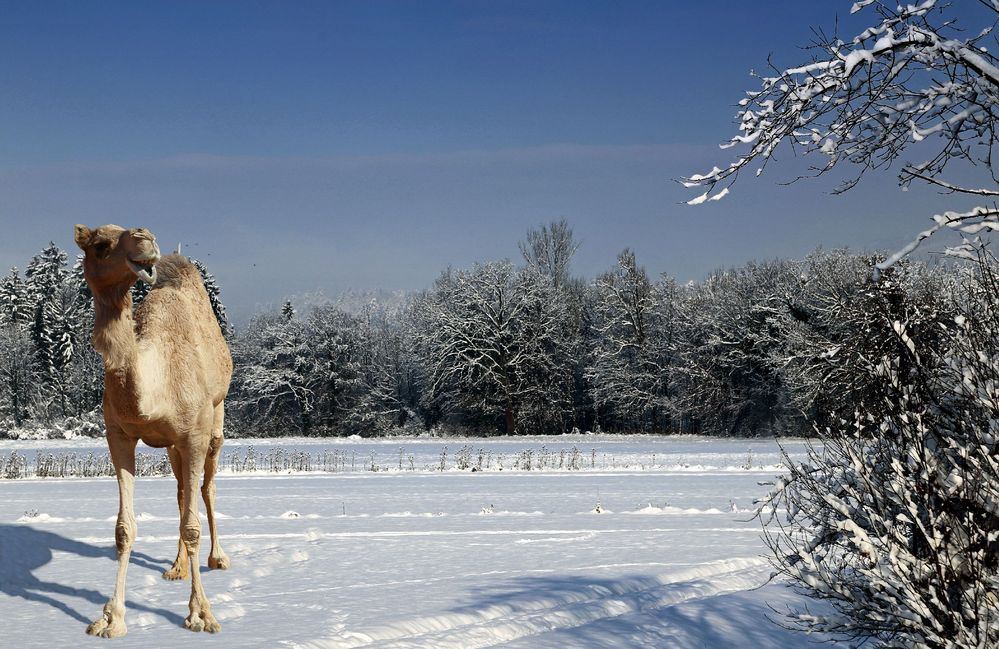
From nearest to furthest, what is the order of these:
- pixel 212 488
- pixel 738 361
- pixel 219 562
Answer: pixel 219 562 → pixel 212 488 → pixel 738 361

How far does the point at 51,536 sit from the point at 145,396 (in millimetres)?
5707

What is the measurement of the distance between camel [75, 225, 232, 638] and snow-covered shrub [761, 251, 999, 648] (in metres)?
5.00

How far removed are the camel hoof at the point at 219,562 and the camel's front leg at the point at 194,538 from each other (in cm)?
224

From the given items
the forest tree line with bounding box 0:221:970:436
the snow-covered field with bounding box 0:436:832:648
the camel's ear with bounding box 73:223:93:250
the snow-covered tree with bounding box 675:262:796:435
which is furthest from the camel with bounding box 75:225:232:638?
the snow-covered tree with bounding box 675:262:796:435

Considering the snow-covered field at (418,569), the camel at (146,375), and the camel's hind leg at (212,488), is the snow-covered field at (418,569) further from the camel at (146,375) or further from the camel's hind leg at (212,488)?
the camel at (146,375)

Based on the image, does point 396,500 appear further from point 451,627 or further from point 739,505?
point 451,627

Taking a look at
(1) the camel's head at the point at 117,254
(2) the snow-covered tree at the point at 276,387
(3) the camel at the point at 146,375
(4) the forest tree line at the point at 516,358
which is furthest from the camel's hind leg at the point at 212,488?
(2) the snow-covered tree at the point at 276,387

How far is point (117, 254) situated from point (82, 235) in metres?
0.31

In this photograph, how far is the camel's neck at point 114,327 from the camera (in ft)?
22.4

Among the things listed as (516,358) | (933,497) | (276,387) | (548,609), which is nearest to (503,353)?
(516,358)

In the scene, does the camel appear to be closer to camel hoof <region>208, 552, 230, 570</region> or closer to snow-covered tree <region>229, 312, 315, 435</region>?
camel hoof <region>208, 552, 230, 570</region>

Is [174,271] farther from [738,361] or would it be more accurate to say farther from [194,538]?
[738,361]

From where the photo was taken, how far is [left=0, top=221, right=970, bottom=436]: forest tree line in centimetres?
4600

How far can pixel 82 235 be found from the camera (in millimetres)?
6746
